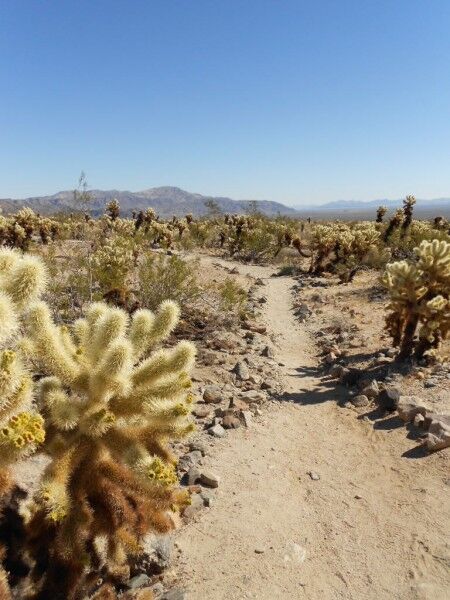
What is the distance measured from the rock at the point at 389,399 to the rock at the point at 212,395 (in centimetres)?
222

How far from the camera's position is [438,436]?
16.9ft

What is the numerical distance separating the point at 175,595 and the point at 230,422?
101 inches

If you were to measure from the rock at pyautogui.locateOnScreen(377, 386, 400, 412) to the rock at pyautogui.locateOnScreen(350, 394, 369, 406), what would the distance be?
0.23m

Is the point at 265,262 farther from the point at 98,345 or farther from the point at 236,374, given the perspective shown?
the point at 98,345

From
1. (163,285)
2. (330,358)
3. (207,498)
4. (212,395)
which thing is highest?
(163,285)

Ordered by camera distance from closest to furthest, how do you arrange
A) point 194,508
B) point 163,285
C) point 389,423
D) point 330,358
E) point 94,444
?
point 94,444 < point 194,508 < point 389,423 < point 330,358 < point 163,285

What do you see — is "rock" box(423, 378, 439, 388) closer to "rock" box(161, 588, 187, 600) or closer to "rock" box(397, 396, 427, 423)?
"rock" box(397, 396, 427, 423)

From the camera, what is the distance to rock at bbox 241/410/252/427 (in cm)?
585

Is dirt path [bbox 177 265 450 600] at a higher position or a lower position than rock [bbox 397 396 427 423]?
lower

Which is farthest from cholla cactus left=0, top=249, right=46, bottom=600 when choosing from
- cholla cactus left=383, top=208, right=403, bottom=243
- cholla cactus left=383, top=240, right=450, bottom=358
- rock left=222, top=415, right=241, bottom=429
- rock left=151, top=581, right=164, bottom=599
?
cholla cactus left=383, top=208, right=403, bottom=243

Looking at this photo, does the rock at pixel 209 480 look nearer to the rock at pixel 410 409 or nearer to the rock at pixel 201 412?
the rock at pixel 201 412

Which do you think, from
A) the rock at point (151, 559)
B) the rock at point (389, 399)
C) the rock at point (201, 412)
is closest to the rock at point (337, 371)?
the rock at point (389, 399)

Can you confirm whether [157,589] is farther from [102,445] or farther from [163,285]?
[163,285]

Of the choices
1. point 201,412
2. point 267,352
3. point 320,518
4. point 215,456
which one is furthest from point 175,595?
point 267,352
